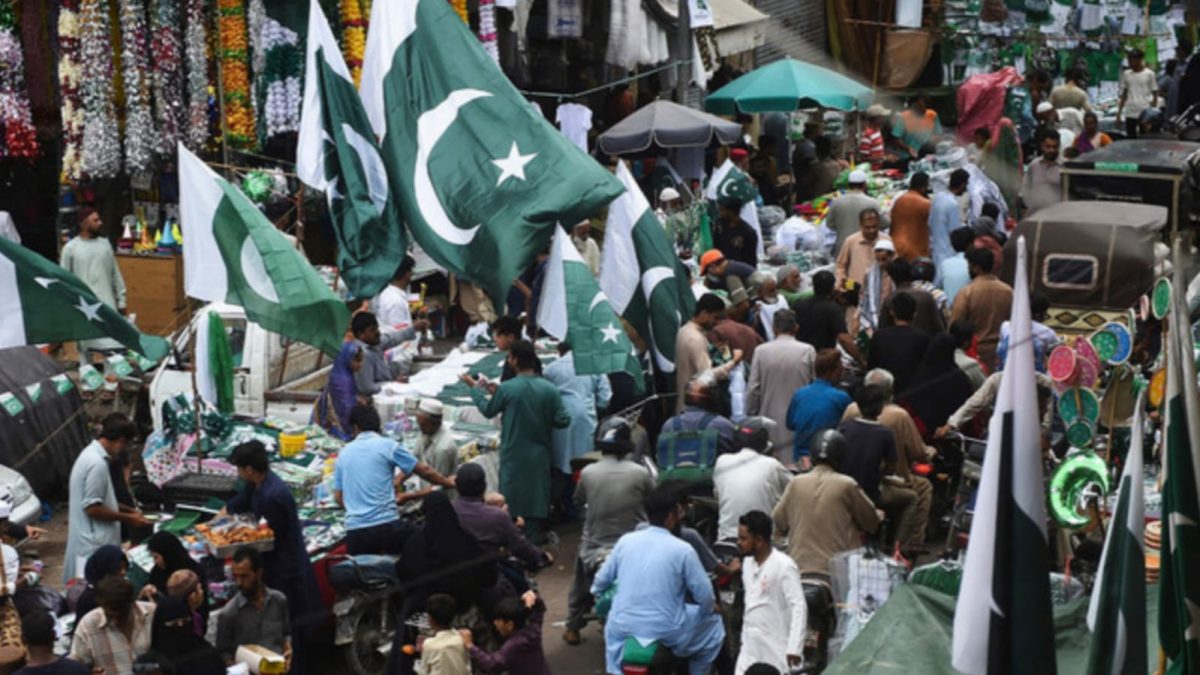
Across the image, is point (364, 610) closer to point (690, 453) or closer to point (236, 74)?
point (690, 453)

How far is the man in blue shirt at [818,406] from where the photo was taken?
1312 centimetres

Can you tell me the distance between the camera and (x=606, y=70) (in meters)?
22.9

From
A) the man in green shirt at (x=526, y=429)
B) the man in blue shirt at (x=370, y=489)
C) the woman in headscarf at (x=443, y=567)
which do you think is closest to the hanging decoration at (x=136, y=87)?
the man in green shirt at (x=526, y=429)

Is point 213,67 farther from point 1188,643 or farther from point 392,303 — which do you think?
point 1188,643

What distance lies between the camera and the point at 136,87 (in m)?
17.3

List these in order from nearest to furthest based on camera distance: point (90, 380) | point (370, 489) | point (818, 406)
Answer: point (370, 489) < point (818, 406) < point (90, 380)

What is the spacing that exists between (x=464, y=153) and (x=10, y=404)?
175 inches

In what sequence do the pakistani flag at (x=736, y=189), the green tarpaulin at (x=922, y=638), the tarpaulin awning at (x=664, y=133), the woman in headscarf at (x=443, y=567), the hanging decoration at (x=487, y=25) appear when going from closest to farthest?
1. the green tarpaulin at (x=922, y=638)
2. the woman in headscarf at (x=443, y=567)
3. the hanging decoration at (x=487, y=25)
4. the pakistani flag at (x=736, y=189)
5. the tarpaulin awning at (x=664, y=133)

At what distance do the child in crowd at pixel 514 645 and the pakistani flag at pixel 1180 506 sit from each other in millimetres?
4593

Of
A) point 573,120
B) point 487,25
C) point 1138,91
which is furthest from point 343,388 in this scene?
point 1138,91

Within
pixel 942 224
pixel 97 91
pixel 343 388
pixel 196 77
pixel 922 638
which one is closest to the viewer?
pixel 922 638

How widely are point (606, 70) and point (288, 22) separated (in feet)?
19.6

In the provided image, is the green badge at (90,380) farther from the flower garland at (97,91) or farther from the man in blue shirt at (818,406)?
the man in blue shirt at (818,406)

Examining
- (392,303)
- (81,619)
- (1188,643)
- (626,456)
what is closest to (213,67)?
(392,303)
